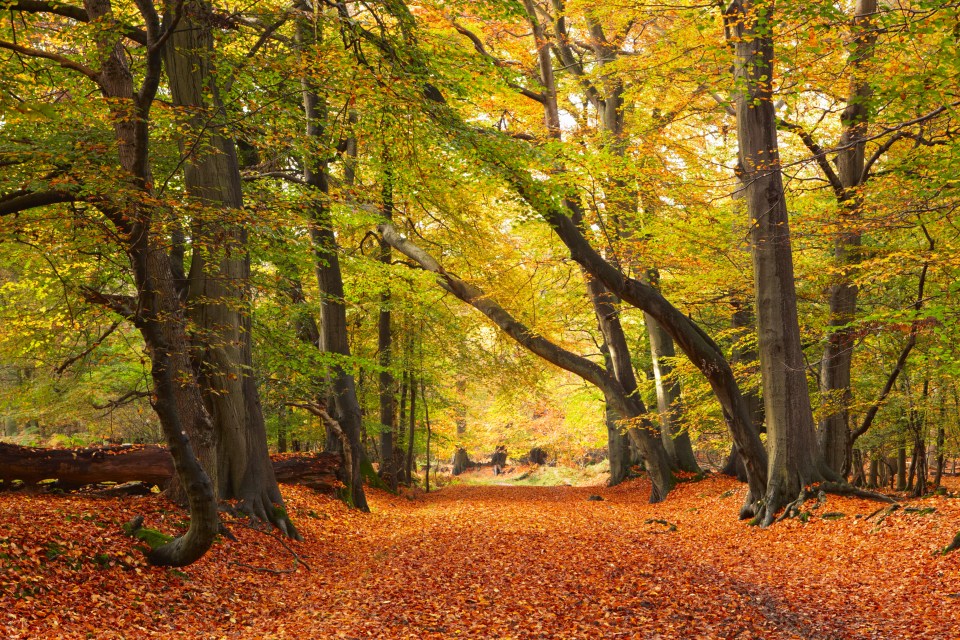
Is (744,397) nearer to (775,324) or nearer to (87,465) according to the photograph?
(775,324)

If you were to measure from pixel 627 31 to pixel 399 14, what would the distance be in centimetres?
870

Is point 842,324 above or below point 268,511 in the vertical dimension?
above

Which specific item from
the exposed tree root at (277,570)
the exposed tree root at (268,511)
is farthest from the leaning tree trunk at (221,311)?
the exposed tree root at (277,570)

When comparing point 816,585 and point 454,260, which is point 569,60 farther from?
point 816,585

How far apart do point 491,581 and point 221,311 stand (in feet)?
14.8

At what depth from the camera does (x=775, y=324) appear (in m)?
10.2

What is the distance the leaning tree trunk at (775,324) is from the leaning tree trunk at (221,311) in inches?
286

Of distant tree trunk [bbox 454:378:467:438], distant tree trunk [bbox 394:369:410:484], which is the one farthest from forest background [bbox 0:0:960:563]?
distant tree trunk [bbox 454:378:467:438]

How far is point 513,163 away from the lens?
349 inches

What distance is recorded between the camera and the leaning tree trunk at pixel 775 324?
9.99 metres

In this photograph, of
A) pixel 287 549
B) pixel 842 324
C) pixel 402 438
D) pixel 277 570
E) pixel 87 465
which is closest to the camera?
pixel 277 570

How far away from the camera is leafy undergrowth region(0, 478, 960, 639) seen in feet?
17.3

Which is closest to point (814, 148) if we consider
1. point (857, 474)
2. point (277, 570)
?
point (857, 474)

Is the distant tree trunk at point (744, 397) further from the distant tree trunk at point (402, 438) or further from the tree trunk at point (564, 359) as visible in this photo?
the distant tree trunk at point (402, 438)
